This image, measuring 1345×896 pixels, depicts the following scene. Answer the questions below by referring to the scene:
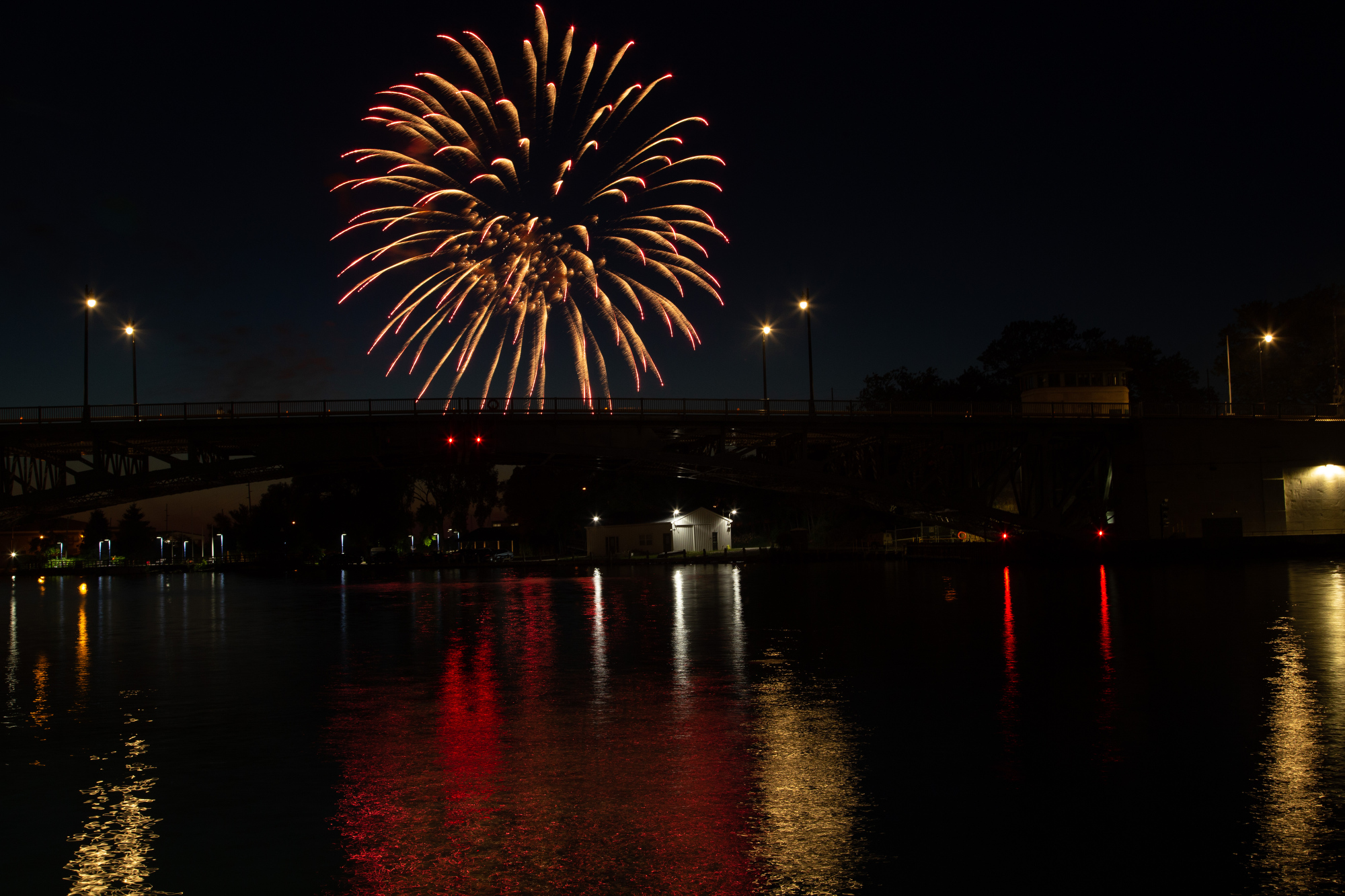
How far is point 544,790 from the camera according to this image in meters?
9.62

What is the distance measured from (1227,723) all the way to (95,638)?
1056 inches

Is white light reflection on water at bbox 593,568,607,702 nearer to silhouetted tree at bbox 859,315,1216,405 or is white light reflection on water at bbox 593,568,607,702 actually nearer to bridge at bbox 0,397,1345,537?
bridge at bbox 0,397,1345,537

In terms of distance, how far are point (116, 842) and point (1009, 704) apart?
10427 millimetres

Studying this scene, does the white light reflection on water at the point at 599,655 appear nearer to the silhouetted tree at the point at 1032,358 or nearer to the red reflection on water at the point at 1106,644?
the red reflection on water at the point at 1106,644

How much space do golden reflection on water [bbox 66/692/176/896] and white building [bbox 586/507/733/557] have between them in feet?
300

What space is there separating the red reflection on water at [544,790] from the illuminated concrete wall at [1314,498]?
211 ft

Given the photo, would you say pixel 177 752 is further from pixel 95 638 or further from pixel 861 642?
pixel 95 638

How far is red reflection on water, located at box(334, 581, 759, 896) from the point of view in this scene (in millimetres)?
7398

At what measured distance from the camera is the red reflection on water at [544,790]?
7.40m

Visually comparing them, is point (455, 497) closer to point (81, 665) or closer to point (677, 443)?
point (677, 443)

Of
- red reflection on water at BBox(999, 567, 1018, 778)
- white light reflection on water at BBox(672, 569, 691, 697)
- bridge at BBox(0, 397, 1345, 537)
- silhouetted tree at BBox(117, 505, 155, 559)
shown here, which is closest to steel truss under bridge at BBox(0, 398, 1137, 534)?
bridge at BBox(0, 397, 1345, 537)

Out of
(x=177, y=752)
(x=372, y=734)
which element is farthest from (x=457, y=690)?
(x=177, y=752)

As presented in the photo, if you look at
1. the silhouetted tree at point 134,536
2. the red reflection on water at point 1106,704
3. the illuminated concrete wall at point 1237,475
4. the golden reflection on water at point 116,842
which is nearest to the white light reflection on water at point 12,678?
the golden reflection on water at point 116,842

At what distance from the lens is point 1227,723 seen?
12.2 meters
